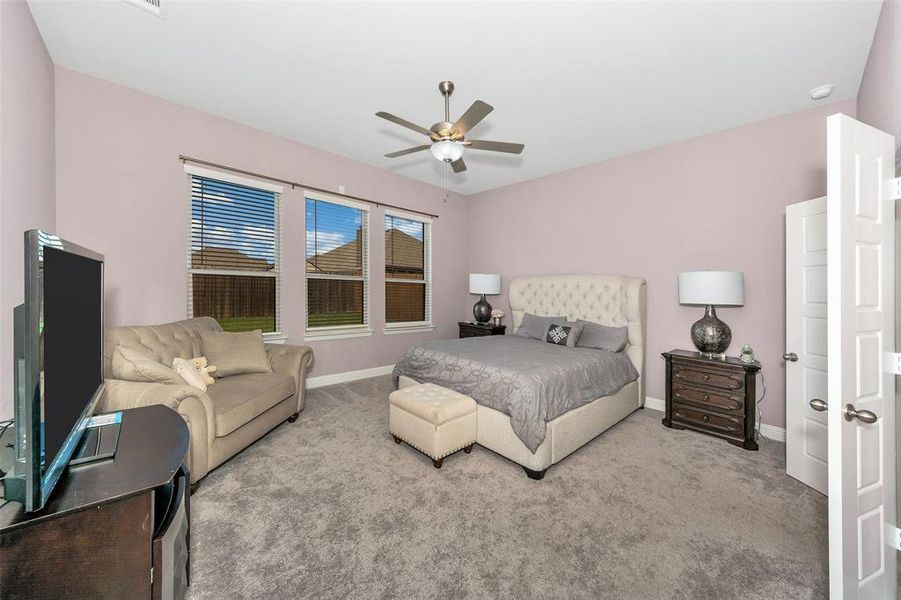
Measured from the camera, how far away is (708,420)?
305cm

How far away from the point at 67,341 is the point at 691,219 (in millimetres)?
4579

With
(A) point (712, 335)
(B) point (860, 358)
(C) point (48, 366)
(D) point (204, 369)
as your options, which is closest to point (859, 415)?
(B) point (860, 358)

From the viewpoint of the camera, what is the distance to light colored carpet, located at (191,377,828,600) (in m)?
1.53

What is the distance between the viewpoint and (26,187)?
2.11m

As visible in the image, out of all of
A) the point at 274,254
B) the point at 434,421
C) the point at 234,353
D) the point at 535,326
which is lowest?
the point at 434,421

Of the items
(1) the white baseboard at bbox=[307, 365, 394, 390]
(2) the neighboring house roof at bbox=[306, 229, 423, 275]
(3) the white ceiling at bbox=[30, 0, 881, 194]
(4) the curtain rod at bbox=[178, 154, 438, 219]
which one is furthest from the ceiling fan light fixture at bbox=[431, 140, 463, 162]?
(1) the white baseboard at bbox=[307, 365, 394, 390]

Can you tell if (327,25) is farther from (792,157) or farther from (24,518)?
(792,157)

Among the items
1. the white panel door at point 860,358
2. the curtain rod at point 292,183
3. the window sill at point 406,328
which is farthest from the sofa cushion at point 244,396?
the white panel door at point 860,358

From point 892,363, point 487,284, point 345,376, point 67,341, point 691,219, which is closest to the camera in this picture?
point 67,341

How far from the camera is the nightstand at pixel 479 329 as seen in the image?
5137mm

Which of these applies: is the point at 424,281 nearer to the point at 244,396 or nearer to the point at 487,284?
the point at 487,284

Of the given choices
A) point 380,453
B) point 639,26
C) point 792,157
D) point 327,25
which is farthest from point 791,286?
point 327,25

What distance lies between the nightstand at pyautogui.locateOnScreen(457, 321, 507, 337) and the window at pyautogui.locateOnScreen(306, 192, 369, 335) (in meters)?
1.54

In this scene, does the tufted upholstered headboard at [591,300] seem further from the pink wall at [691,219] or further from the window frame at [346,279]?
the window frame at [346,279]
